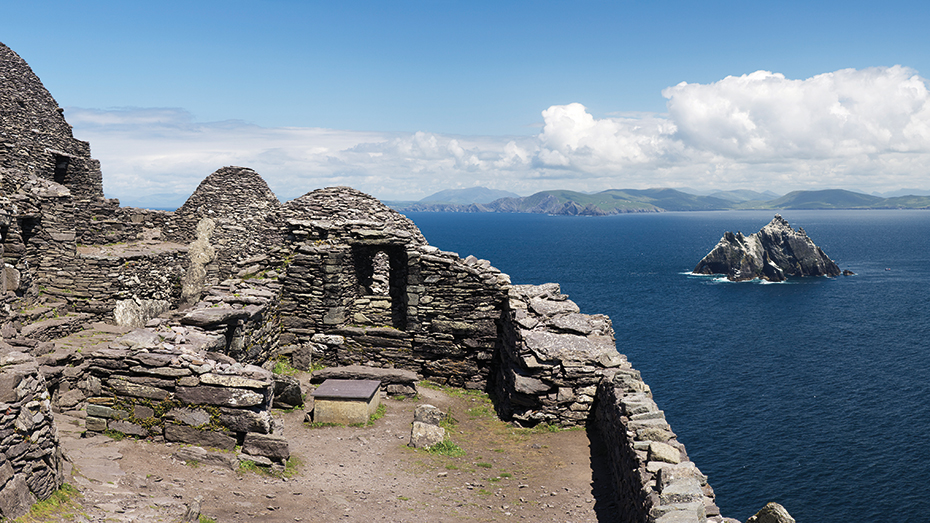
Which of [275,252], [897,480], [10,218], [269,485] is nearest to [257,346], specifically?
[275,252]

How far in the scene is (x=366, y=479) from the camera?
38.4 ft

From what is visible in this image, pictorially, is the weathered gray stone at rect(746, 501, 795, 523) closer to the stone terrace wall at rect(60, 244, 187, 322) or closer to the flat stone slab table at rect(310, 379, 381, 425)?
the flat stone slab table at rect(310, 379, 381, 425)

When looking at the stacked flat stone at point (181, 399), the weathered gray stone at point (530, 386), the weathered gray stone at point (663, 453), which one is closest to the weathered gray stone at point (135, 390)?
the stacked flat stone at point (181, 399)

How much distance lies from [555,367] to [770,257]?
449 feet

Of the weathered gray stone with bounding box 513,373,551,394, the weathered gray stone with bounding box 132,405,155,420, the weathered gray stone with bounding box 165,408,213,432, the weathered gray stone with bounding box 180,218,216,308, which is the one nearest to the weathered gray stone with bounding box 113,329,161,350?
the weathered gray stone with bounding box 132,405,155,420

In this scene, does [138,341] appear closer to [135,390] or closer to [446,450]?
[135,390]

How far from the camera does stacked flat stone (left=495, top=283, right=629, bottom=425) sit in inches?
588

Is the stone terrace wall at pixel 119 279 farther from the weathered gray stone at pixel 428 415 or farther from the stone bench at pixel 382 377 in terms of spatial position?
the weathered gray stone at pixel 428 415

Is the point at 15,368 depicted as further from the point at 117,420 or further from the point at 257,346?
the point at 257,346

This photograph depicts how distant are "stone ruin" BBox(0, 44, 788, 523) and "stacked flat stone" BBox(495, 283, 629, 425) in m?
0.04

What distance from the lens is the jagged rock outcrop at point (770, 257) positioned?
426 feet

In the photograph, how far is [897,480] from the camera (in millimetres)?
40656

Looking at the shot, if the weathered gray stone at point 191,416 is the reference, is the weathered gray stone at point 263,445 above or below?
below

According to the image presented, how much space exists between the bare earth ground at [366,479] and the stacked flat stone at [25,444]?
18.6 inches
